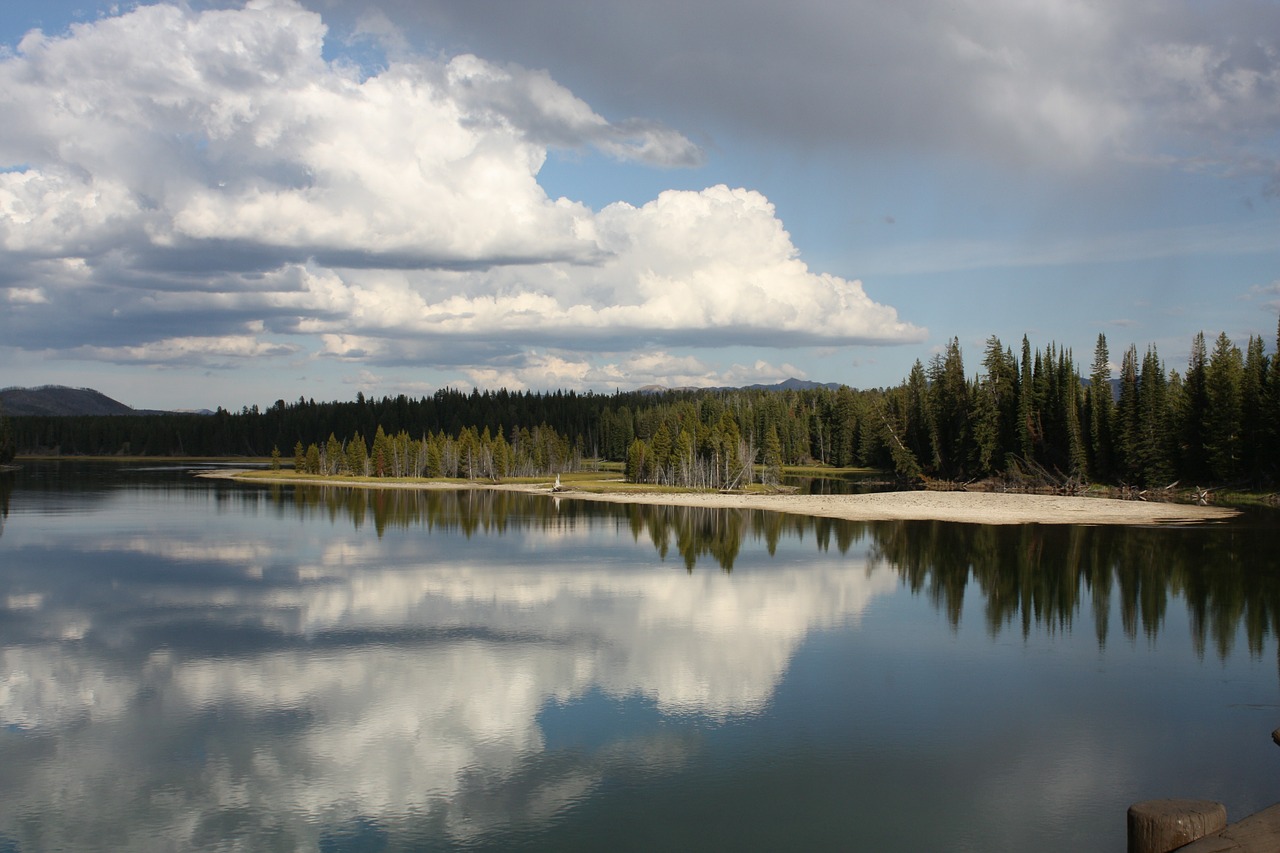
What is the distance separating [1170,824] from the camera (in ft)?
40.3

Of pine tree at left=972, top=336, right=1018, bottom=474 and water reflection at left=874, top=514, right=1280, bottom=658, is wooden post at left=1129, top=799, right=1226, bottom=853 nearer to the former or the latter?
water reflection at left=874, top=514, right=1280, bottom=658

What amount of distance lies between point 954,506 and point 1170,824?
204 ft

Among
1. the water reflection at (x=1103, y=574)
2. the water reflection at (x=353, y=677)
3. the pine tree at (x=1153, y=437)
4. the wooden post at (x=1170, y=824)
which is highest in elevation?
the pine tree at (x=1153, y=437)

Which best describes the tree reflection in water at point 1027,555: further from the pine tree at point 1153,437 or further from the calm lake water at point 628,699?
the pine tree at point 1153,437

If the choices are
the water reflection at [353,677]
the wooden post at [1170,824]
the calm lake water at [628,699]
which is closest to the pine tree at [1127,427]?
the calm lake water at [628,699]

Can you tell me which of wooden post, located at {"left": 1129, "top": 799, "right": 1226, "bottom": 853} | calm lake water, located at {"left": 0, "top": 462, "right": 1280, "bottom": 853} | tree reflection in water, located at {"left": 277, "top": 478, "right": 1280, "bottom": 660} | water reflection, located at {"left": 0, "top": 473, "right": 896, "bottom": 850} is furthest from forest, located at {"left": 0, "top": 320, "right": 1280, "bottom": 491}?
wooden post, located at {"left": 1129, "top": 799, "right": 1226, "bottom": 853}

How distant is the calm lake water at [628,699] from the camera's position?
15.0m

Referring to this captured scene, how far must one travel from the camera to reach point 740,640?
2680cm

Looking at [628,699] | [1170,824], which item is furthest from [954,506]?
[1170,824]

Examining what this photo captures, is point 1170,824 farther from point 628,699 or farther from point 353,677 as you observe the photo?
point 353,677

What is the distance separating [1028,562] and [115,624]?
33.8m

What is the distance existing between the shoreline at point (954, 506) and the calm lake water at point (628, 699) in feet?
61.0

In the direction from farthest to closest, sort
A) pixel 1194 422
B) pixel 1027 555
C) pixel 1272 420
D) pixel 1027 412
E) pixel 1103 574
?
1. pixel 1027 412
2. pixel 1194 422
3. pixel 1272 420
4. pixel 1027 555
5. pixel 1103 574

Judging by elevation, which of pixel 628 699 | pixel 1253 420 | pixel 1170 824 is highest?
pixel 1253 420
